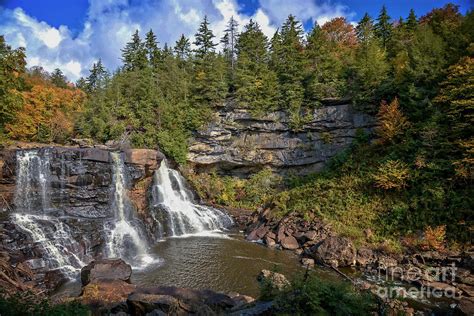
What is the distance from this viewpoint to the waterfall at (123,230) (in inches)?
733

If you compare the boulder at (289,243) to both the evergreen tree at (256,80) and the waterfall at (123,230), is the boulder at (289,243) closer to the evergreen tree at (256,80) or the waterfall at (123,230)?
the waterfall at (123,230)

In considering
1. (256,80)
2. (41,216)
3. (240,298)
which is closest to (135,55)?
(256,80)

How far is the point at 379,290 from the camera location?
13641 millimetres

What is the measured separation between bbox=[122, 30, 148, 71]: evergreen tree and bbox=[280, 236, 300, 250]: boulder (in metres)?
32.5

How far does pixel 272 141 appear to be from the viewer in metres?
32.8

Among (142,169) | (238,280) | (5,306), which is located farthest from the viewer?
(142,169)

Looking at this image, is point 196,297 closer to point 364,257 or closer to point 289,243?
point 289,243

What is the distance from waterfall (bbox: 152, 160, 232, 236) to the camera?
24.3m

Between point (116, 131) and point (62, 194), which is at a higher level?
point (116, 131)

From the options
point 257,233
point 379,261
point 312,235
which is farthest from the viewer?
point 257,233

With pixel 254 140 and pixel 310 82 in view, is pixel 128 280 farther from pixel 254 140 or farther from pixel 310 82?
pixel 310 82

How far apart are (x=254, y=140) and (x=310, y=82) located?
341 inches

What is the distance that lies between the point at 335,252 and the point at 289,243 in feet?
11.8

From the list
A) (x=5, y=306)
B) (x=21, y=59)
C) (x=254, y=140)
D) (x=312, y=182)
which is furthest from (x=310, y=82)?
(x=5, y=306)
